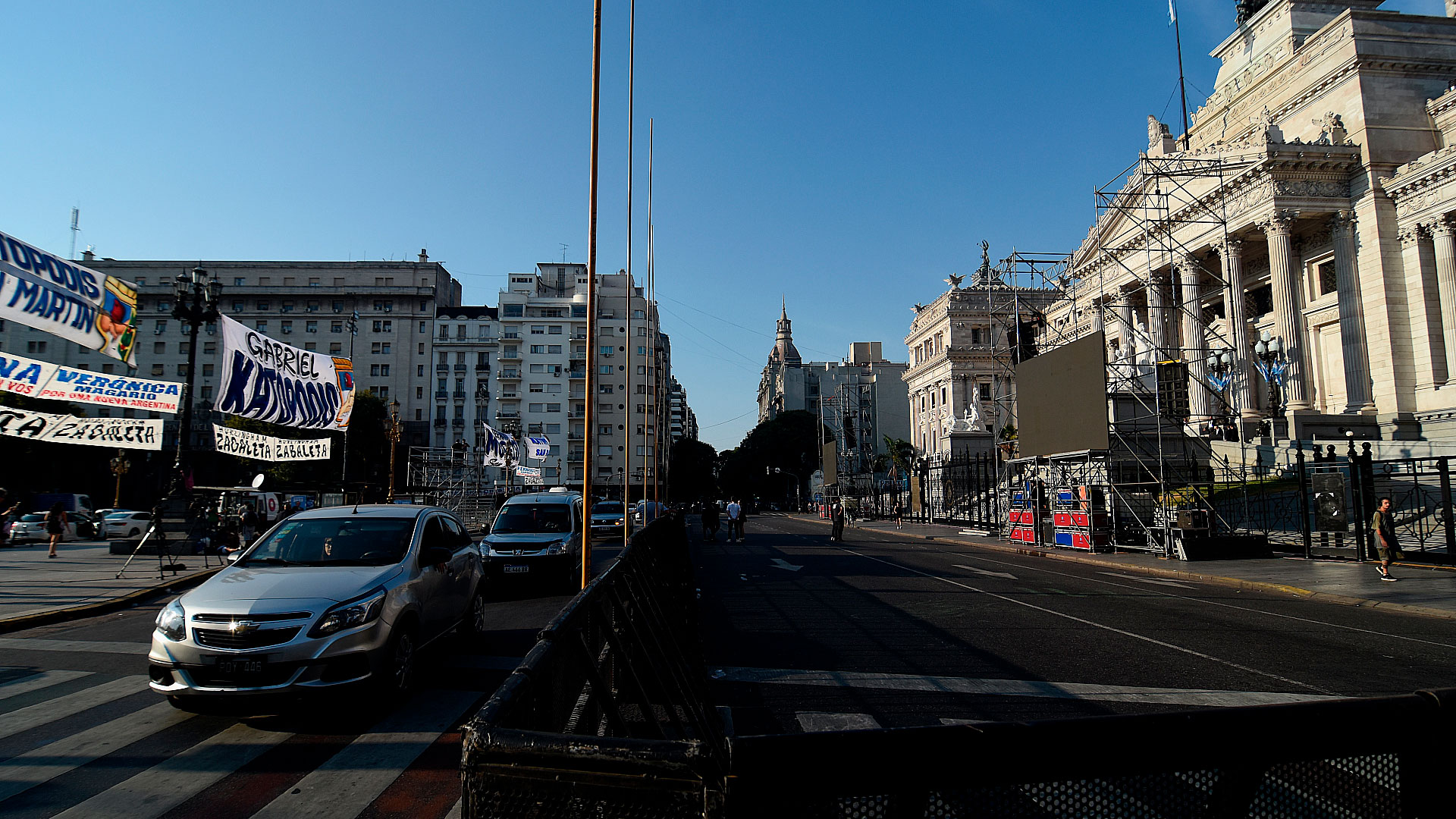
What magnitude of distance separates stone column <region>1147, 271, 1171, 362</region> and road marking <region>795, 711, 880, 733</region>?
3838 centimetres

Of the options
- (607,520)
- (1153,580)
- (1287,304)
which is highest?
(1287,304)

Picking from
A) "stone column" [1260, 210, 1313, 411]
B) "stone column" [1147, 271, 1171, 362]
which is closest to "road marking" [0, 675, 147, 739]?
"stone column" [1260, 210, 1313, 411]

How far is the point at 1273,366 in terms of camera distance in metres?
31.3

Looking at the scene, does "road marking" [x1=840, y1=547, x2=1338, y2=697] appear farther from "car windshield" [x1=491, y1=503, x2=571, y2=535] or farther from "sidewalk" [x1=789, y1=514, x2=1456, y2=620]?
"car windshield" [x1=491, y1=503, x2=571, y2=535]

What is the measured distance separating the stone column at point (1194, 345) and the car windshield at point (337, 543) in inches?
1392

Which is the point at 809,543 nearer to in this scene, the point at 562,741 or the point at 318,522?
the point at 318,522

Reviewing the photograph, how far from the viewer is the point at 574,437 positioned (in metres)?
83.8

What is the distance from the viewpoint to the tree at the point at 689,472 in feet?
325

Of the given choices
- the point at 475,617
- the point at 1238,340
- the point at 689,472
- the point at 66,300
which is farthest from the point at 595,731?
the point at 689,472

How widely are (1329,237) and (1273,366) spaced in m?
8.78

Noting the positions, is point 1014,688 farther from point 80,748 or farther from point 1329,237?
point 1329,237

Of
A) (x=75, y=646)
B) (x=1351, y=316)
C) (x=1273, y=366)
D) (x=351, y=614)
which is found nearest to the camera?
(x=351, y=614)

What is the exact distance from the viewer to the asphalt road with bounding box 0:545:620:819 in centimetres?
427

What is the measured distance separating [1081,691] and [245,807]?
6139 millimetres
